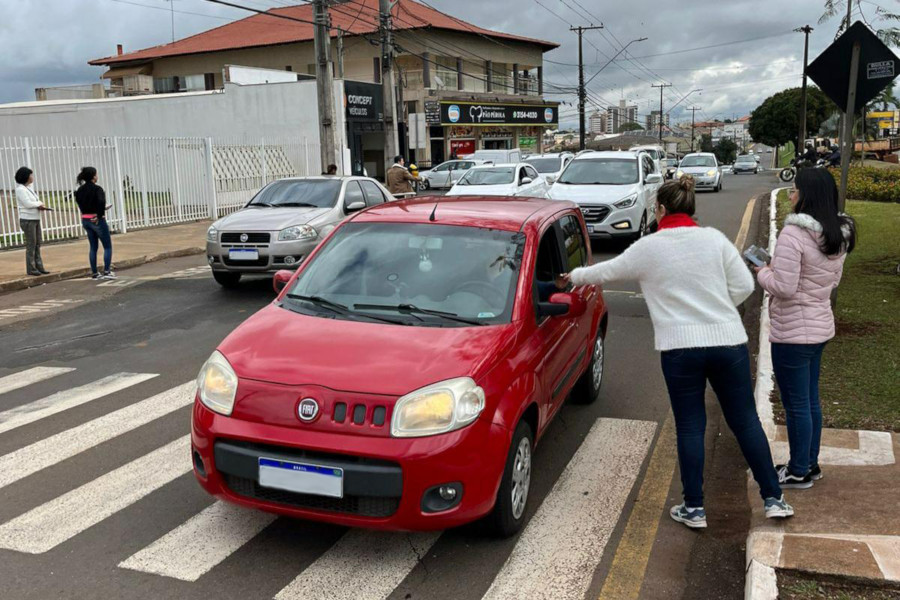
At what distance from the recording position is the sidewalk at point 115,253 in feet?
42.7

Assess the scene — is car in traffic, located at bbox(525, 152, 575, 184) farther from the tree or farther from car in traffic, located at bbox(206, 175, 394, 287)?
the tree

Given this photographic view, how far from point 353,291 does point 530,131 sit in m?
56.6

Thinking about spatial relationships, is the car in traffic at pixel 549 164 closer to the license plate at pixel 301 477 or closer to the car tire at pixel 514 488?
the car tire at pixel 514 488

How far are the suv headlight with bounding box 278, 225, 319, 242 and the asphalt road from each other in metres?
3.99

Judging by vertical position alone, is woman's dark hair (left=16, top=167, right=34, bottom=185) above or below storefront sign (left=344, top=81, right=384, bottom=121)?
below

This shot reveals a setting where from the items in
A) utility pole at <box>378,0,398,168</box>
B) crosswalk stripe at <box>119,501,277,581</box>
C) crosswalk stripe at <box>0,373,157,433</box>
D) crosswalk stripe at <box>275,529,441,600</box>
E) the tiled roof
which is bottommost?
crosswalk stripe at <box>275,529,441,600</box>

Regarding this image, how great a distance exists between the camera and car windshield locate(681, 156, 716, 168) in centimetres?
3253

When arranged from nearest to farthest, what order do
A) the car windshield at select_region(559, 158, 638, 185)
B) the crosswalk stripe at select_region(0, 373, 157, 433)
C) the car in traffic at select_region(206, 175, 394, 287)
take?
the crosswalk stripe at select_region(0, 373, 157, 433), the car in traffic at select_region(206, 175, 394, 287), the car windshield at select_region(559, 158, 638, 185)

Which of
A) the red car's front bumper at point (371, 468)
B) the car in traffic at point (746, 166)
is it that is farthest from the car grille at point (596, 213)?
the car in traffic at point (746, 166)

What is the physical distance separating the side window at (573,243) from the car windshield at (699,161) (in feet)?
91.5

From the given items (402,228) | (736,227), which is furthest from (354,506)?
(736,227)

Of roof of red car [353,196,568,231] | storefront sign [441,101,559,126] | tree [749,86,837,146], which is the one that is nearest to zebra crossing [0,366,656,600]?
roof of red car [353,196,568,231]

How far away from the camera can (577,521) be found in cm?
446

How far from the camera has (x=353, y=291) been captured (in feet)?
16.0
